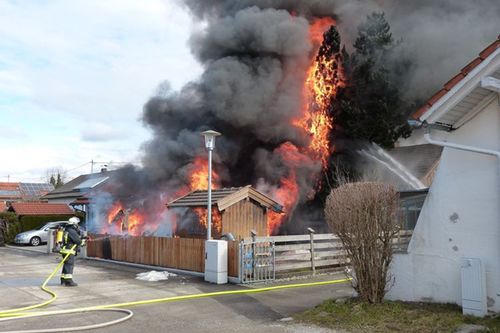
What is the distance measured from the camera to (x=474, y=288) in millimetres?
6352

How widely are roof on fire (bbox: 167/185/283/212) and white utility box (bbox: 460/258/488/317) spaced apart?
825 centimetres

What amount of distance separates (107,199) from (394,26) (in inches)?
606

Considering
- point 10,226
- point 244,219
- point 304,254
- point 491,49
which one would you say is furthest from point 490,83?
point 10,226

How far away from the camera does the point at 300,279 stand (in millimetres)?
11531

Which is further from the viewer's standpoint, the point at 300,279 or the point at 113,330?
the point at 300,279

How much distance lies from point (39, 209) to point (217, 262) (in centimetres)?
2161

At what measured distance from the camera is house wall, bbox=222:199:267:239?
14.1m

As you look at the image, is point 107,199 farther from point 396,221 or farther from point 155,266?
point 396,221

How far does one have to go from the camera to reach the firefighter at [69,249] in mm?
10512

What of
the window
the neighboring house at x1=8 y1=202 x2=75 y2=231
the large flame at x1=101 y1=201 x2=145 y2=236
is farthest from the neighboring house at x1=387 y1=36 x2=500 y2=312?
the neighboring house at x1=8 y1=202 x2=75 y2=231

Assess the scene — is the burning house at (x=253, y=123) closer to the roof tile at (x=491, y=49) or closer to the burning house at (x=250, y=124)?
the burning house at (x=250, y=124)

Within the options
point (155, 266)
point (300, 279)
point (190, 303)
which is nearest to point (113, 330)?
point (190, 303)

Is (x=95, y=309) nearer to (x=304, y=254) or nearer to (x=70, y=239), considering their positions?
(x=70, y=239)

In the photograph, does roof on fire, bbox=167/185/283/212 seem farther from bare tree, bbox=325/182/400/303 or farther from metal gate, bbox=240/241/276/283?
bare tree, bbox=325/182/400/303
